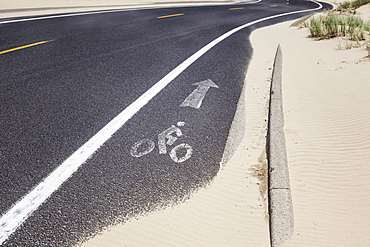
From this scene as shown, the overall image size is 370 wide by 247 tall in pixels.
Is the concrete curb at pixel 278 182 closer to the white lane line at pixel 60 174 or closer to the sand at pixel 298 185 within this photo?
the sand at pixel 298 185

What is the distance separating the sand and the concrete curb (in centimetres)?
8

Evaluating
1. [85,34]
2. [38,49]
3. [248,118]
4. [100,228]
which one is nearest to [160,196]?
[100,228]

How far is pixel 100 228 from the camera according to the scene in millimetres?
3004

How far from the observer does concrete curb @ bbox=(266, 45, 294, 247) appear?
10.0 feet

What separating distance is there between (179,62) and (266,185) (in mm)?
4797

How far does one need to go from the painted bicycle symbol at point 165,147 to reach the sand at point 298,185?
0.51m

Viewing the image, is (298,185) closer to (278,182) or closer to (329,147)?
(278,182)

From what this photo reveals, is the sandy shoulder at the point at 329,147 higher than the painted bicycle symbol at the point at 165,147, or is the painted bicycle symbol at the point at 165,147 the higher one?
the painted bicycle symbol at the point at 165,147

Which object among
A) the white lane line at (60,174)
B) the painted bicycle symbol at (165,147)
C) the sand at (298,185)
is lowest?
the sand at (298,185)

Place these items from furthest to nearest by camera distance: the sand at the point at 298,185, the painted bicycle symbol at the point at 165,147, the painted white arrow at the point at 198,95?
1. the painted white arrow at the point at 198,95
2. the painted bicycle symbol at the point at 165,147
3. the sand at the point at 298,185

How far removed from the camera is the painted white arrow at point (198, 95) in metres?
5.68

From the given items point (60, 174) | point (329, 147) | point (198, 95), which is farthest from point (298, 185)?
point (198, 95)

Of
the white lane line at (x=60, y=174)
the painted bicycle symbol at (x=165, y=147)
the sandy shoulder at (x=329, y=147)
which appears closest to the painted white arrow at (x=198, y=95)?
the white lane line at (x=60, y=174)

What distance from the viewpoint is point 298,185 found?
12.2 feet
